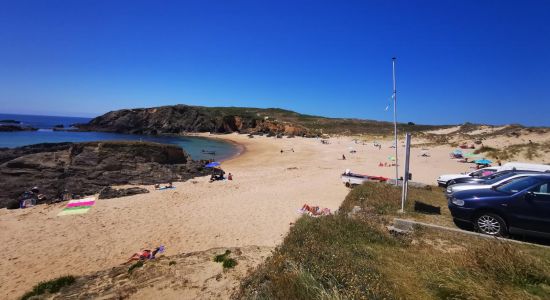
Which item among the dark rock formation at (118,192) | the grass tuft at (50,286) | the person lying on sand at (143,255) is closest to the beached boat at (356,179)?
the dark rock formation at (118,192)

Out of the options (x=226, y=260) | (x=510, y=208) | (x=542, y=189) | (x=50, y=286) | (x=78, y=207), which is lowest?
(x=50, y=286)

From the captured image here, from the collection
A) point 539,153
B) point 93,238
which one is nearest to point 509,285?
point 93,238

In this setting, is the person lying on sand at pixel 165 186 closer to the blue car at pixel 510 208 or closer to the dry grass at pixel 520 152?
the blue car at pixel 510 208

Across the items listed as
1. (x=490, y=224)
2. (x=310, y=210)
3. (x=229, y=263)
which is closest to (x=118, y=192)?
(x=310, y=210)

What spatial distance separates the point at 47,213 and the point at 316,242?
44.8 feet

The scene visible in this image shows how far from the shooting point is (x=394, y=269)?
17.5 ft

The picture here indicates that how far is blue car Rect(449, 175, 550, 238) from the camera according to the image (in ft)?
22.9

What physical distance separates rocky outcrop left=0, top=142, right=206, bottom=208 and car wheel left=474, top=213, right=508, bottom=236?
18.1 metres

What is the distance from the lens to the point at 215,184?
65.3 feet

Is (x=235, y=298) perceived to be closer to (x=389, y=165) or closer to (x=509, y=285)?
(x=509, y=285)

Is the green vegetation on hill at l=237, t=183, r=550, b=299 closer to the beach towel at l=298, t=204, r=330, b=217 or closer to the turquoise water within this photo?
the beach towel at l=298, t=204, r=330, b=217

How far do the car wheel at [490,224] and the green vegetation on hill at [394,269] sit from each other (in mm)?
628

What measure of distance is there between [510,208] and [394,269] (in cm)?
420

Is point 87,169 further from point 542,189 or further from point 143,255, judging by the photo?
point 542,189
